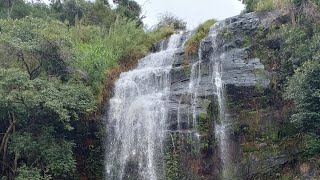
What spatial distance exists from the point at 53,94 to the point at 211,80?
558 cm

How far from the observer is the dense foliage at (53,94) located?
1259 cm

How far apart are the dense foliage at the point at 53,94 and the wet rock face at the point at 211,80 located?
2.77 meters

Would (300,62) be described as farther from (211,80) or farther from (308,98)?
(211,80)

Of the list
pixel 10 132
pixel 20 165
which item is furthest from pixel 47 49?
pixel 20 165

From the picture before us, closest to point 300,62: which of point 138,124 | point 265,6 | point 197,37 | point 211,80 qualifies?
point 211,80

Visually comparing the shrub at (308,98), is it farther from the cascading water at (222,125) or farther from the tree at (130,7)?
the tree at (130,7)

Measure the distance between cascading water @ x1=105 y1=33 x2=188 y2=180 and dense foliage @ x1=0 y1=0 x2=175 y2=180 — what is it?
0.58 metres

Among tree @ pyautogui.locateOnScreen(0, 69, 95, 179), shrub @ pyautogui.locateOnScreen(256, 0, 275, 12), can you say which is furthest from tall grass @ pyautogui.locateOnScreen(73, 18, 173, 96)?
shrub @ pyautogui.locateOnScreen(256, 0, 275, 12)

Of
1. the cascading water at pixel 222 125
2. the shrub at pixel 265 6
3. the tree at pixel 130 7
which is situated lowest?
the cascading water at pixel 222 125

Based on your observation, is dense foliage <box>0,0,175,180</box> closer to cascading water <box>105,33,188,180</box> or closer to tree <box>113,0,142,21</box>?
cascading water <box>105,33,188,180</box>

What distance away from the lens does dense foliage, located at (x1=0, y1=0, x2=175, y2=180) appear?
12.6 m

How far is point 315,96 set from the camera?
12008mm

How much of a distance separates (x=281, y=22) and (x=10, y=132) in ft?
34.6

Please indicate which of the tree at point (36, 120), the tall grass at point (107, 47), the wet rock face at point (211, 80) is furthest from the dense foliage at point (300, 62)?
the tree at point (36, 120)
